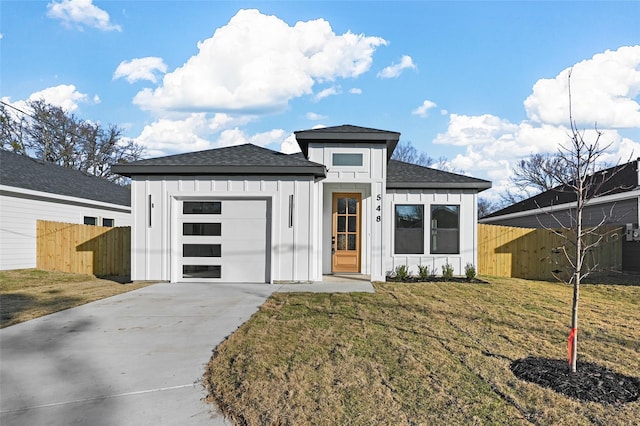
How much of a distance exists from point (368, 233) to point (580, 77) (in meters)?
7.12

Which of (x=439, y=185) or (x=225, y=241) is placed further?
(x=439, y=185)

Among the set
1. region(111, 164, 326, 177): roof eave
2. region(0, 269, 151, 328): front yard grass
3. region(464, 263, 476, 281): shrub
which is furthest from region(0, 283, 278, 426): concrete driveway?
region(464, 263, 476, 281): shrub

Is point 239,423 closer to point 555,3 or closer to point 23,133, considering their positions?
point 555,3

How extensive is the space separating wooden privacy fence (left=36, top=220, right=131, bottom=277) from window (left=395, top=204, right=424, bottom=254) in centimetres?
828

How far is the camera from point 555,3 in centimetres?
875

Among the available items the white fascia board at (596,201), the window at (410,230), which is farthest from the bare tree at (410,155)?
the window at (410,230)

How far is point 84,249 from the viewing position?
Answer: 12977 mm

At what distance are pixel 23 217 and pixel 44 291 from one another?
4.95 meters

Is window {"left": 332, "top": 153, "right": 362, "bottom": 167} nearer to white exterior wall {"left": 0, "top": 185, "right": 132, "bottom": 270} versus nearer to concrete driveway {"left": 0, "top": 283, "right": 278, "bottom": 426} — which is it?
concrete driveway {"left": 0, "top": 283, "right": 278, "bottom": 426}

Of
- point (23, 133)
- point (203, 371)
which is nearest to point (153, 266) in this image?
point (203, 371)

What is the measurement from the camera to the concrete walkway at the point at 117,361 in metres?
3.24

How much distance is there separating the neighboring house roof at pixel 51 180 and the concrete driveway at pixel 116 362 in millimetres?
8233

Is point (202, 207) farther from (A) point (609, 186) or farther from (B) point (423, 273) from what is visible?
(A) point (609, 186)

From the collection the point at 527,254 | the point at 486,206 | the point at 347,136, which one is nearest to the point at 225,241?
the point at 347,136
